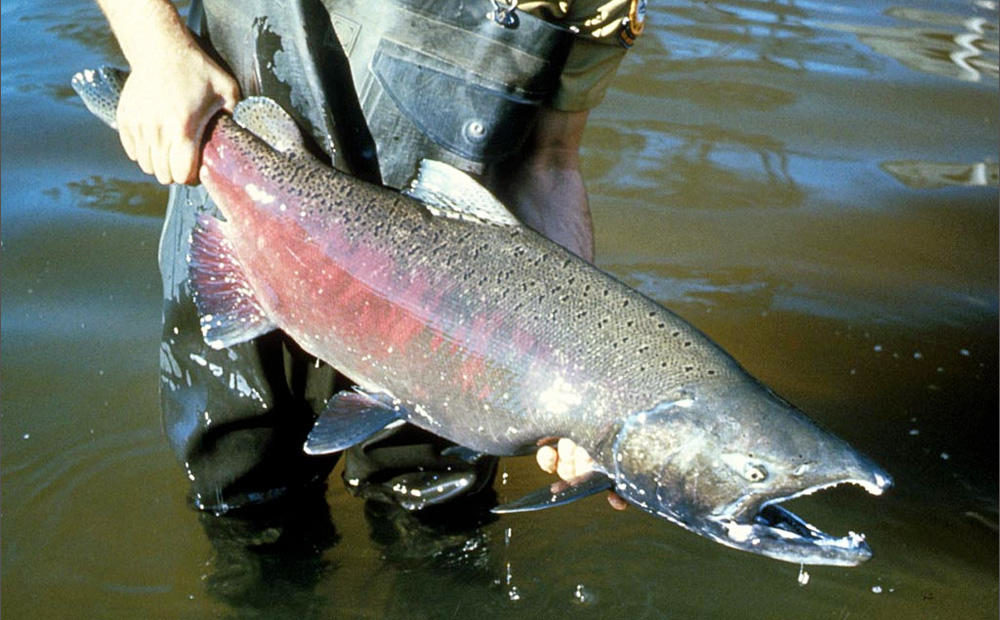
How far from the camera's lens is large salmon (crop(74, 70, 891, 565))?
2217 millimetres

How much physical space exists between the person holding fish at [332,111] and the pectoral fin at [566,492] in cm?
4

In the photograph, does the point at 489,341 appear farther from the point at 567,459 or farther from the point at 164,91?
the point at 164,91

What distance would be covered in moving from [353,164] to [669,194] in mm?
2894

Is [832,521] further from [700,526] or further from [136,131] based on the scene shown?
[136,131]

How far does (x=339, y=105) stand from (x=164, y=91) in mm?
462

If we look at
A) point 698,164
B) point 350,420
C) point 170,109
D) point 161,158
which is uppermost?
point 170,109

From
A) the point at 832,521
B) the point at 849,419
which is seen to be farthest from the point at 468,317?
the point at 849,419

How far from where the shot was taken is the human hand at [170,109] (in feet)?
8.44

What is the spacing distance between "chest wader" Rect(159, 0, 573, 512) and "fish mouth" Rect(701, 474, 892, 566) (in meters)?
1.14

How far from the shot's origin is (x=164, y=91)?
2568 millimetres

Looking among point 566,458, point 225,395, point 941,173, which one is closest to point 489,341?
point 566,458

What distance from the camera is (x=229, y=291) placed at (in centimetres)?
272

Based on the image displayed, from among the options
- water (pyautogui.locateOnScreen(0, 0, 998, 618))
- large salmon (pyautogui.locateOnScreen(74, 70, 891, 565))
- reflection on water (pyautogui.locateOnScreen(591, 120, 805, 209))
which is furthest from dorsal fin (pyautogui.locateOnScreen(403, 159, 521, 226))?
reflection on water (pyautogui.locateOnScreen(591, 120, 805, 209))

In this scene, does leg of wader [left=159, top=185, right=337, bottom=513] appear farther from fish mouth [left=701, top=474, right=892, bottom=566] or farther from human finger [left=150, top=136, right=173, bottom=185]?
fish mouth [left=701, top=474, right=892, bottom=566]
